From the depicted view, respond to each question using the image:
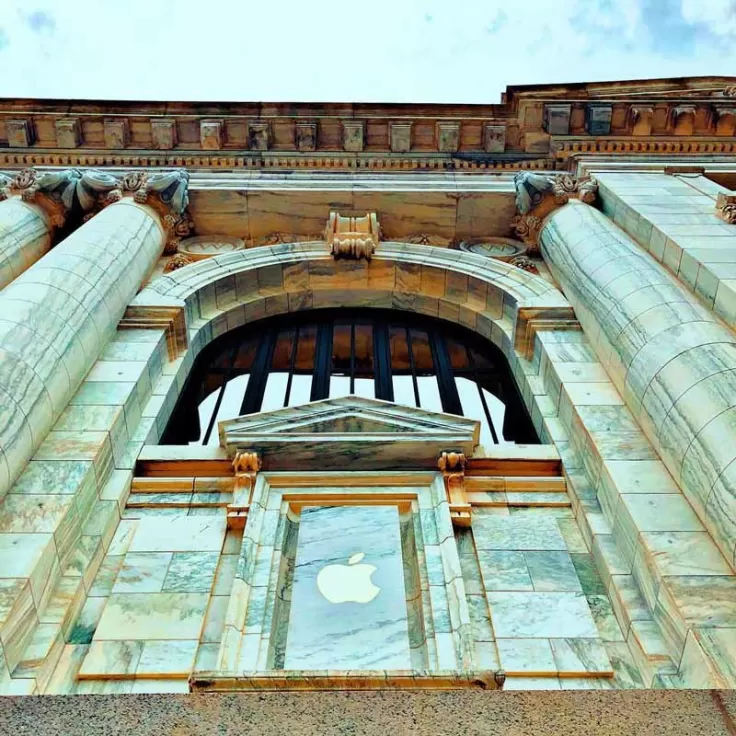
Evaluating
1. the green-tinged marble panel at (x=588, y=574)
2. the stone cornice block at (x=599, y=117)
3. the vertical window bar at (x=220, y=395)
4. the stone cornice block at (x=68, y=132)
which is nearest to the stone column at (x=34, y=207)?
the stone cornice block at (x=68, y=132)

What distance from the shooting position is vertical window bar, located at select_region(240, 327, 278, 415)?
37.6ft

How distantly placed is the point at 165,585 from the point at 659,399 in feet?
18.5

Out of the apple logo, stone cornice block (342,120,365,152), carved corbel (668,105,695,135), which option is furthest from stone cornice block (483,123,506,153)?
the apple logo

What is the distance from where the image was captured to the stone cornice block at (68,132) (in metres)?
16.0

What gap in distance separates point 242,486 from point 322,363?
14.7 ft

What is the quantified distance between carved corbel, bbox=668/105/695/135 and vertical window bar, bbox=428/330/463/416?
7585 mm

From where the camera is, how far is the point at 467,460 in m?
9.07

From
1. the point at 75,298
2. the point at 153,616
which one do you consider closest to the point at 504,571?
the point at 153,616

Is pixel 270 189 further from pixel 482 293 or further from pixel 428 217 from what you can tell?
pixel 482 293

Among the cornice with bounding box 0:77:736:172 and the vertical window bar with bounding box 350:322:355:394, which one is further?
the cornice with bounding box 0:77:736:172

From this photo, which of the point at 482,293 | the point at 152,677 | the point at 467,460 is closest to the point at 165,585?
the point at 152,677

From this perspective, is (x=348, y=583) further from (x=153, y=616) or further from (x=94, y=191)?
(x=94, y=191)

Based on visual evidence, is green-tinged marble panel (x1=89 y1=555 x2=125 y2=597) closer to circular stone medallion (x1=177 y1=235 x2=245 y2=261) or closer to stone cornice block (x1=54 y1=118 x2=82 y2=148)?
circular stone medallion (x1=177 y1=235 x2=245 y2=261)

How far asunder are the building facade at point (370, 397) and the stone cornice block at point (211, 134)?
0.19 ft
